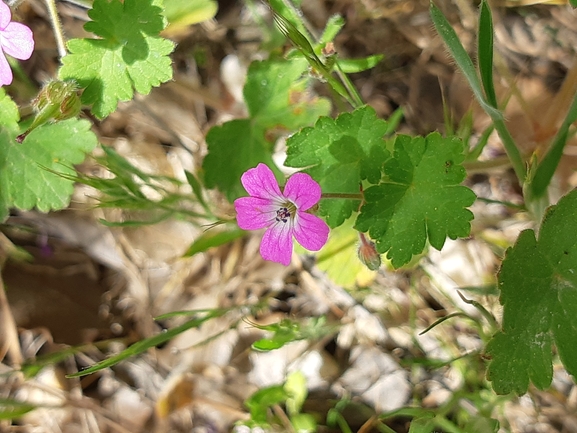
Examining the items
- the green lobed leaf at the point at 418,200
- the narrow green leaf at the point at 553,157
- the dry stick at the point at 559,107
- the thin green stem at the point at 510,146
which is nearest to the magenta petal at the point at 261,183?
the green lobed leaf at the point at 418,200

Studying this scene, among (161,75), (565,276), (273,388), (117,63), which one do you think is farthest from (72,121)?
(565,276)

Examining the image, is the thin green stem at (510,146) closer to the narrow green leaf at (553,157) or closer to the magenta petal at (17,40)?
the narrow green leaf at (553,157)

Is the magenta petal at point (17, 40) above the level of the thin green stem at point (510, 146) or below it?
above

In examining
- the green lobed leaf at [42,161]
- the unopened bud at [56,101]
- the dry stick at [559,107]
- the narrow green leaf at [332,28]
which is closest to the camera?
the unopened bud at [56,101]

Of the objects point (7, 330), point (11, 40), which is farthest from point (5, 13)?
point (7, 330)

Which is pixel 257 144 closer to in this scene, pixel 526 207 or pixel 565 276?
pixel 526 207

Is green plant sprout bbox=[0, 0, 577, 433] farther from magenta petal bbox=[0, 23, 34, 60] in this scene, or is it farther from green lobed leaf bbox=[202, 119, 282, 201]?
green lobed leaf bbox=[202, 119, 282, 201]

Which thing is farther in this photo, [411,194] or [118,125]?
[118,125]
